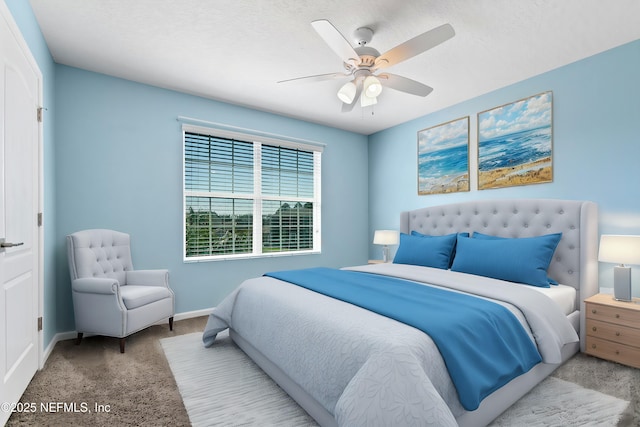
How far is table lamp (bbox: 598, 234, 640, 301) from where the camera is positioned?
239 centimetres

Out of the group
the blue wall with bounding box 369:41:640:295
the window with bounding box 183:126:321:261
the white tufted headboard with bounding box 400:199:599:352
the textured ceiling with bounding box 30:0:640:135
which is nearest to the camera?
the textured ceiling with bounding box 30:0:640:135

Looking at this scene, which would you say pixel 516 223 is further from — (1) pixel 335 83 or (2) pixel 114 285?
(2) pixel 114 285

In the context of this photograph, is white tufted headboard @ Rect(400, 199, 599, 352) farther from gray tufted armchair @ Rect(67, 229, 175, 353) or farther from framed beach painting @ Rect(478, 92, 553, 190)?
gray tufted armchair @ Rect(67, 229, 175, 353)

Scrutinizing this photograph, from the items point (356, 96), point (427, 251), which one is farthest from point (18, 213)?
point (427, 251)

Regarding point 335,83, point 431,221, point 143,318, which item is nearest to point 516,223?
point 431,221

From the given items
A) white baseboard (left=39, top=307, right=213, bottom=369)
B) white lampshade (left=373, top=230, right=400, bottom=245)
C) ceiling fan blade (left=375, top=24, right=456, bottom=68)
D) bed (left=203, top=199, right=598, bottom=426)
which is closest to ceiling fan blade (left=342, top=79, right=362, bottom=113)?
ceiling fan blade (left=375, top=24, right=456, bottom=68)

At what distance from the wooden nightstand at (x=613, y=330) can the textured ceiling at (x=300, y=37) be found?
6.88 feet

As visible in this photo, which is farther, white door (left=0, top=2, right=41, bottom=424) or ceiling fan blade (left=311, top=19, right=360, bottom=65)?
ceiling fan blade (left=311, top=19, right=360, bottom=65)

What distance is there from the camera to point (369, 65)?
2.40 m

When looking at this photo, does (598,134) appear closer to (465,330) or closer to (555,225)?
(555,225)

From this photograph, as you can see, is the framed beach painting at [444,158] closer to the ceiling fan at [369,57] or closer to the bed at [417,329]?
the bed at [417,329]

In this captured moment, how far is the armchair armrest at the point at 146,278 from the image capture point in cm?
324

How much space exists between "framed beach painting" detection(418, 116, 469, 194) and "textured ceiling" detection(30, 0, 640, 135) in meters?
0.52

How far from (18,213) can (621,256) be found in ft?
13.6
